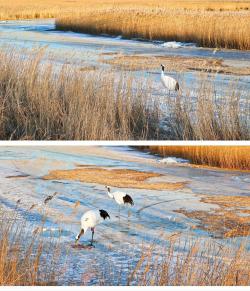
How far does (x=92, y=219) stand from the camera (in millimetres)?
2787

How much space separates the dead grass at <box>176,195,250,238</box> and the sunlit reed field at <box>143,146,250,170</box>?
7.6 inches

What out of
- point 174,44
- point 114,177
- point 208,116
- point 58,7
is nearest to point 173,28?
point 174,44

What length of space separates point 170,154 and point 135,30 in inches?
343

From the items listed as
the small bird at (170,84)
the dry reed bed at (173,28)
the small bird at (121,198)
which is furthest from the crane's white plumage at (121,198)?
the dry reed bed at (173,28)

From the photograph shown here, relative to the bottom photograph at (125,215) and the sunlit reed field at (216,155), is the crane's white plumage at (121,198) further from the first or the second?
the sunlit reed field at (216,155)

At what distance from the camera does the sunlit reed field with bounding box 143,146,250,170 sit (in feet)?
9.82

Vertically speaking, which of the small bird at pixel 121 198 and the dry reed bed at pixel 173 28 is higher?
the dry reed bed at pixel 173 28

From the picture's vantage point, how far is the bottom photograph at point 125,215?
266 cm

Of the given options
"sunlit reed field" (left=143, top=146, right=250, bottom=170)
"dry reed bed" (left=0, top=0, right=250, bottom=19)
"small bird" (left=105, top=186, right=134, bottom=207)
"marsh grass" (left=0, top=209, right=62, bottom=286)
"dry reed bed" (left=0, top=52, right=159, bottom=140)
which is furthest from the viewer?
"dry reed bed" (left=0, top=0, right=250, bottom=19)

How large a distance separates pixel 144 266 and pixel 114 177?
1.58ft

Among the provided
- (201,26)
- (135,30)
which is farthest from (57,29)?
(201,26)

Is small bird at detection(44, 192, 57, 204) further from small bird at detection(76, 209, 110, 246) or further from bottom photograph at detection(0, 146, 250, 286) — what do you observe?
small bird at detection(76, 209, 110, 246)

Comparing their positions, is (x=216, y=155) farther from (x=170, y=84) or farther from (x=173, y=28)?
(x=173, y=28)

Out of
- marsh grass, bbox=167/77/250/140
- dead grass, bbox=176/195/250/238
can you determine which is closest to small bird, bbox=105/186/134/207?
dead grass, bbox=176/195/250/238
